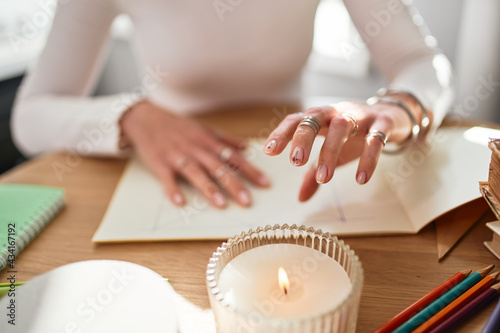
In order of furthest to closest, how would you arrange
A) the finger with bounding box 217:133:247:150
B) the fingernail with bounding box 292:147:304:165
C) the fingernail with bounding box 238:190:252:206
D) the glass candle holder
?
1. the finger with bounding box 217:133:247:150
2. the fingernail with bounding box 238:190:252:206
3. the fingernail with bounding box 292:147:304:165
4. the glass candle holder

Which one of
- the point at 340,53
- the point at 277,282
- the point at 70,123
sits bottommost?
the point at 340,53

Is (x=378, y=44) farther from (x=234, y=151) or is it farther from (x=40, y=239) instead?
(x=40, y=239)

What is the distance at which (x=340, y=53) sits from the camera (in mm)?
1659

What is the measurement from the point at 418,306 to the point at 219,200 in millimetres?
275

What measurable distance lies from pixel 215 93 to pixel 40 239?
510 mm

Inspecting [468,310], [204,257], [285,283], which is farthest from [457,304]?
[204,257]

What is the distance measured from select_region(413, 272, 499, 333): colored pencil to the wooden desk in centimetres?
2

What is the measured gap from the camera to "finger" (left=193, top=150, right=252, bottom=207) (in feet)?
1.70

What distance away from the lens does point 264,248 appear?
35 centimetres

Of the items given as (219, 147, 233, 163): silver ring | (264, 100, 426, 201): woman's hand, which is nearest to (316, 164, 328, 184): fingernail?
(264, 100, 426, 201): woman's hand

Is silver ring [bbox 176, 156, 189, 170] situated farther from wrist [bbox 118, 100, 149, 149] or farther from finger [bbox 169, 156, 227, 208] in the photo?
wrist [bbox 118, 100, 149, 149]

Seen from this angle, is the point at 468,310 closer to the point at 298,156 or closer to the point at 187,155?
the point at 298,156

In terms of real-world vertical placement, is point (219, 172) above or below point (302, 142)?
below

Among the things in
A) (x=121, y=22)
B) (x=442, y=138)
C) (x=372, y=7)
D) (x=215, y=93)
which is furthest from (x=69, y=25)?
(x=121, y=22)
